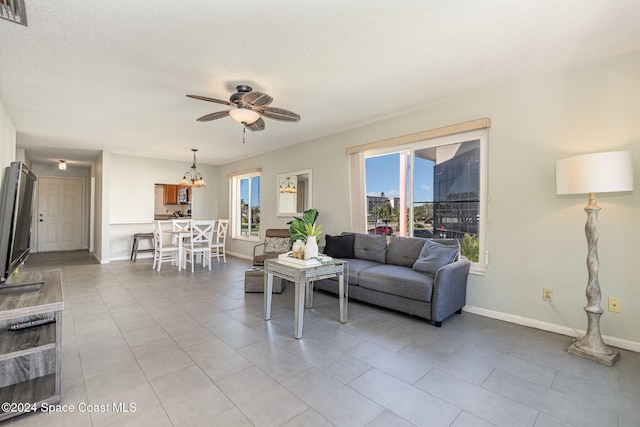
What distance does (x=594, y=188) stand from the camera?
2244 mm

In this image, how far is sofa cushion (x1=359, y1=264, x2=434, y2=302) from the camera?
2.96m

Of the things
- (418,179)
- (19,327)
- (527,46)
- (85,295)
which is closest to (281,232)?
(418,179)

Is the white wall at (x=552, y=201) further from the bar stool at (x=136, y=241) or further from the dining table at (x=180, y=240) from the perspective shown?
the bar stool at (x=136, y=241)

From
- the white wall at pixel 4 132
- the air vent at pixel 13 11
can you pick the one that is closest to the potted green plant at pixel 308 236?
the air vent at pixel 13 11

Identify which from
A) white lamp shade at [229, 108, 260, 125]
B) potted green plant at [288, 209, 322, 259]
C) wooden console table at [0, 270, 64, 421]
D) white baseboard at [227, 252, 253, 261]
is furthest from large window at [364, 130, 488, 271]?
wooden console table at [0, 270, 64, 421]

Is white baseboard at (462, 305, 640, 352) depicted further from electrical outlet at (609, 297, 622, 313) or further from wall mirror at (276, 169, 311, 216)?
wall mirror at (276, 169, 311, 216)

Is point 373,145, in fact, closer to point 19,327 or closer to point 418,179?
point 418,179

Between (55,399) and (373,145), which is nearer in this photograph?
(55,399)

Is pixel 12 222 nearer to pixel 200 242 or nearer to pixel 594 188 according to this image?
pixel 200 242

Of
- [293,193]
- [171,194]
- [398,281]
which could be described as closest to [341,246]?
[398,281]

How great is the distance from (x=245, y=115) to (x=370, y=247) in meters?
2.35

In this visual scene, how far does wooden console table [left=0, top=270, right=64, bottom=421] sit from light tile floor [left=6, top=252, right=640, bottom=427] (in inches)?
3.8

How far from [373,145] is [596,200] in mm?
2512

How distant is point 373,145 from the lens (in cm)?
426
